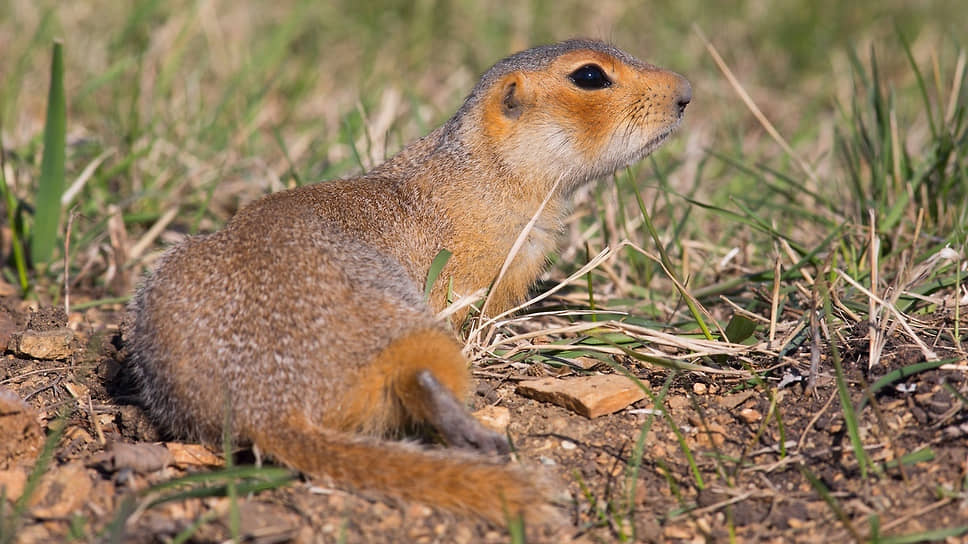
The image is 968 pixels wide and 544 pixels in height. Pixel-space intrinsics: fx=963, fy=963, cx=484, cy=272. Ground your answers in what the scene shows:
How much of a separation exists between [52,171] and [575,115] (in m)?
2.67

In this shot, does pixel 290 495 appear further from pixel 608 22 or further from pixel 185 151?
pixel 608 22

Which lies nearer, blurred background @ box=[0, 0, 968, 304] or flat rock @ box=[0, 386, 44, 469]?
flat rock @ box=[0, 386, 44, 469]

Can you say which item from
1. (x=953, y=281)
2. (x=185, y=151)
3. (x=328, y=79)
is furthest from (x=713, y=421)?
(x=328, y=79)

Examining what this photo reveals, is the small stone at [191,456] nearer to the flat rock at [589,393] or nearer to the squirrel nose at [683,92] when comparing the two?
the flat rock at [589,393]

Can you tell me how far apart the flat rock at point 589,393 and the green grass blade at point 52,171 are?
8.85 ft

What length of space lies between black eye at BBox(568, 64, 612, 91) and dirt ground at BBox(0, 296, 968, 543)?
1497 mm

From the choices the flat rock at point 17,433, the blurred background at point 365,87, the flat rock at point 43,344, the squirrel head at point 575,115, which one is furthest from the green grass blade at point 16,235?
the squirrel head at point 575,115

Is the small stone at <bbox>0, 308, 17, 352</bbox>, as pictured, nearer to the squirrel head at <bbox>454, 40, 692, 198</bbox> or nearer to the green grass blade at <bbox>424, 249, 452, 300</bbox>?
the green grass blade at <bbox>424, 249, 452, 300</bbox>

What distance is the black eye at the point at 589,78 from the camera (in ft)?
15.6

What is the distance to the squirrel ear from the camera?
478 cm

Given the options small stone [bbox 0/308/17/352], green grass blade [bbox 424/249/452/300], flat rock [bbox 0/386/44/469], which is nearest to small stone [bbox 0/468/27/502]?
flat rock [bbox 0/386/44/469]

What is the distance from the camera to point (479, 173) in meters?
4.73

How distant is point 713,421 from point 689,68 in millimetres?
5540

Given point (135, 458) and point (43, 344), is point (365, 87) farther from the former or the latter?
point (135, 458)
